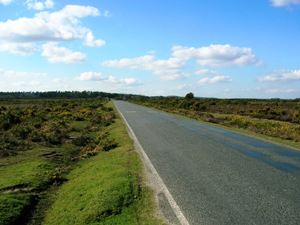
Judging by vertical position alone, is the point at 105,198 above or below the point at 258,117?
above

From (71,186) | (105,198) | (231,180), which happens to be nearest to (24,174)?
(71,186)

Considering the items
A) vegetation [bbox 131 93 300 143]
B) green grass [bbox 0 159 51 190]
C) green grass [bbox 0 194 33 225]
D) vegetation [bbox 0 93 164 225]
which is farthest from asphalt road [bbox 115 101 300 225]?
vegetation [bbox 131 93 300 143]

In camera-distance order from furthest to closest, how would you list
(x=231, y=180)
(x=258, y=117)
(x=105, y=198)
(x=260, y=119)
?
(x=258, y=117)
(x=260, y=119)
(x=231, y=180)
(x=105, y=198)

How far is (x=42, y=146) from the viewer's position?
50.7 feet

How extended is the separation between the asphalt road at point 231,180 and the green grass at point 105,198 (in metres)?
0.70

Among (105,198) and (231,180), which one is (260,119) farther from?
(105,198)

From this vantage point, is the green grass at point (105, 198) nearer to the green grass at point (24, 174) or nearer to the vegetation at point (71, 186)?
the vegetation at point (71, 186)

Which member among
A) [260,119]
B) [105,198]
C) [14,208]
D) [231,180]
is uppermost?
[231,180]

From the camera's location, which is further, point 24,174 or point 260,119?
point 260,119

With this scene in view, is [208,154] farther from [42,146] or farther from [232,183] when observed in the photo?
[42,146]

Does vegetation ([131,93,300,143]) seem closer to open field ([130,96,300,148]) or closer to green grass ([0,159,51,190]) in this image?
open field ([130,96,300,148])

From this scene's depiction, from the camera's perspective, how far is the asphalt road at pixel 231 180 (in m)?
5.79

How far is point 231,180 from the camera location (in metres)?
8.10

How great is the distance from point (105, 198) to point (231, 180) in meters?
3.20
